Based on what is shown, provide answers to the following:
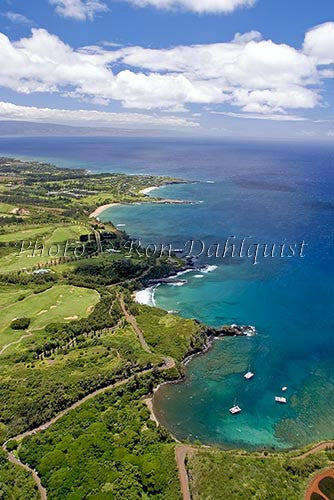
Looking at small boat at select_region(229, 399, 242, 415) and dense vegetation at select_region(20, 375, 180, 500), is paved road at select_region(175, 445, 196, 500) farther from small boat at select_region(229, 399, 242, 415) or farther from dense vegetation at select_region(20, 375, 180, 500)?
small boat at select_region(229, 399, 242, 415)

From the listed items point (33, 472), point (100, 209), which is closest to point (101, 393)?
point (33, 472)

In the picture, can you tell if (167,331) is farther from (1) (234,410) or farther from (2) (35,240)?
(2) (35,240)

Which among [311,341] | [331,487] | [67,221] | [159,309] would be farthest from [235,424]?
[67,221]

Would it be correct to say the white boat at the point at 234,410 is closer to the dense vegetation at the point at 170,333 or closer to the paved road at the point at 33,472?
the dense vegetation at the point at 170,333

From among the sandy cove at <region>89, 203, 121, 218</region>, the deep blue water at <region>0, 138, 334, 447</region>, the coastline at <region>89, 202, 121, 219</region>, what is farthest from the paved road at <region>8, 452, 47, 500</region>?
the sandy cove at <region>89, 203, 121, 218</region>

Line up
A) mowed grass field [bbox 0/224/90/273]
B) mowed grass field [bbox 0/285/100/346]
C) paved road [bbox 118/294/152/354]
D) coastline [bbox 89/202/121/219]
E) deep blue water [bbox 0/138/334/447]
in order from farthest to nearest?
coastline [bbox 89/202/121/219] < mowed grass field [bbox 0/224/90/273] < mowed grass field [bbox 0/285/100/346] < paved road [bbox 118/294/152/354] < deep blue water [bbox 0/138/334/447]

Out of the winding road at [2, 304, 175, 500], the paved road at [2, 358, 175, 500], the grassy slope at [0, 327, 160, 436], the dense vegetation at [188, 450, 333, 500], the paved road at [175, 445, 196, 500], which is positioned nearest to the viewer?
the dense vegetation at [188, 450, 333, 500]
